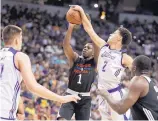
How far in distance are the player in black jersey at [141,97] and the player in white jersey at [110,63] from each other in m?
1.52

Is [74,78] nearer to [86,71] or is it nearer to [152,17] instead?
[86,71]

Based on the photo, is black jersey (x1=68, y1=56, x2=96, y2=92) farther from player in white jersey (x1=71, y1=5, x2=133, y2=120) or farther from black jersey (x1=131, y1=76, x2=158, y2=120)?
black jersey (x1=131, y1=76, x2=158, y2=120)

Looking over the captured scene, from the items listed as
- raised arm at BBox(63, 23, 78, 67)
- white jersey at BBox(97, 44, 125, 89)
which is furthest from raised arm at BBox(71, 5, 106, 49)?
raised arm at BBox(63, 23, 78, 67)

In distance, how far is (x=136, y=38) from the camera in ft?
51.6

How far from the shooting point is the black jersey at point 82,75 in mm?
5562

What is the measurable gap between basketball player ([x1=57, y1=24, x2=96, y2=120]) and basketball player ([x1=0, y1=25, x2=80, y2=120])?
1751mm

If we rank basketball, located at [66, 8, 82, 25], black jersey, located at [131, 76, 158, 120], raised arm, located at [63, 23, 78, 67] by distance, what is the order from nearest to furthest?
black jersey, located at [131, 76, 158, 120] → basketball, located at [66, 8, 82, 25] → raised arm, located at [63, 23, 78, 67]

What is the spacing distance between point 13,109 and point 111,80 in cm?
203

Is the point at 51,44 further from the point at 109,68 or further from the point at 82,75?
the point at 109,68

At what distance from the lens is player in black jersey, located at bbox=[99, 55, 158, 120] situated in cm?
367

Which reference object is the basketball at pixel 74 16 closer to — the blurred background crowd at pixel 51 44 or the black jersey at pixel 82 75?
the black jersey at pixel 82 75

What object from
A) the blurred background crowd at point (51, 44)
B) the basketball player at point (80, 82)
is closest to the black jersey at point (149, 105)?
the basketball player at point (80, 82)

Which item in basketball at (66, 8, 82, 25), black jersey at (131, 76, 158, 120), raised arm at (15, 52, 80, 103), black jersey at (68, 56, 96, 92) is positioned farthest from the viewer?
black jersey at (68, 56, 96, 92)

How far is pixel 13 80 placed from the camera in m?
3.67
